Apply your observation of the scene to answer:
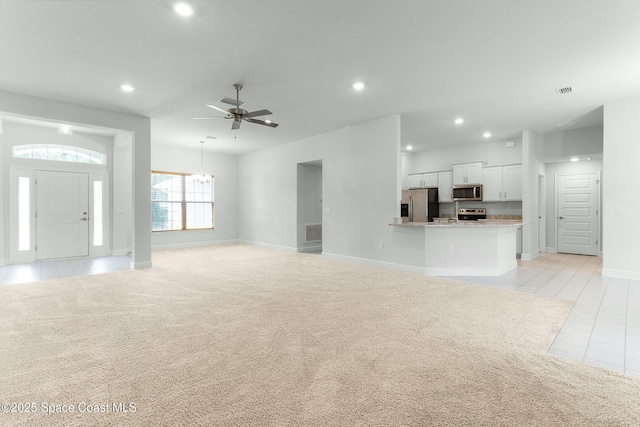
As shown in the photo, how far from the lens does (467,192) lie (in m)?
8.21

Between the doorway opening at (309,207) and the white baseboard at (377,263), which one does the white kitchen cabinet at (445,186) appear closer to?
the doorway opening at (309,207)

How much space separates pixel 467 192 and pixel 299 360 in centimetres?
723

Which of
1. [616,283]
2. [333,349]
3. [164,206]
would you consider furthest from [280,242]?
[616,283]

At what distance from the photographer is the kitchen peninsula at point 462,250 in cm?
554

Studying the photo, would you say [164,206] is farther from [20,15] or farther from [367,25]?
[367,25]

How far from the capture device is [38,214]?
6.91m

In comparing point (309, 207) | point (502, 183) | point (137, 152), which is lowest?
point (309, 207)

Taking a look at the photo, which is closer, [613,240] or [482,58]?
[482,58]

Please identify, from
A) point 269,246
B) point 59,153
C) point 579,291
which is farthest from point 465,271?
point 59,153

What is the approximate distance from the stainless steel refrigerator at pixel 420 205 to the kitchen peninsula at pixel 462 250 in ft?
9.56

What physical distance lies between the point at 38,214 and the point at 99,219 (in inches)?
44.8

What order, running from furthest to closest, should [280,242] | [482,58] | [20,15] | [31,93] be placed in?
[280,242], [31,93], [482,58], [20,15]

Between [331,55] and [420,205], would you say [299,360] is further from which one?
[420,205]

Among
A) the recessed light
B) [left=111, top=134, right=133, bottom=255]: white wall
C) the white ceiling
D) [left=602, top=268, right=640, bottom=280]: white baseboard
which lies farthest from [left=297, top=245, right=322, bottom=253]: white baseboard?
the recessed light
